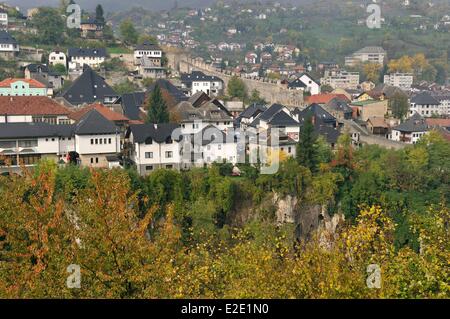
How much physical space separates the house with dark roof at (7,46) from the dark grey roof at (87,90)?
42.3 ft

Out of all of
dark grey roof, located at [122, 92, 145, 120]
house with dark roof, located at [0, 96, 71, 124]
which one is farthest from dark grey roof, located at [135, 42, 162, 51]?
house with dark roof, located at [0, 96, 71, 124]

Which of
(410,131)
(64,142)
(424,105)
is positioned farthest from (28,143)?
(424,105)

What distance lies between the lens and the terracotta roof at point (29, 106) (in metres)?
27.1

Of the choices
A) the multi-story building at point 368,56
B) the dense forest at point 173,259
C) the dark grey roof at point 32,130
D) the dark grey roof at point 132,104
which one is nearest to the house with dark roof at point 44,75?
the dark grey roof at point 132,104

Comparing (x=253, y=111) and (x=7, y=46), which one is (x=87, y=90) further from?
(x=7, y=46)

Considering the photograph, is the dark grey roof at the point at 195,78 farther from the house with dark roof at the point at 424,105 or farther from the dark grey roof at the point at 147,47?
the house with dark roof at the point at 424,105

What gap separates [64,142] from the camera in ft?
81.4

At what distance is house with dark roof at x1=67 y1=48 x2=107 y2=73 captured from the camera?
45.9m

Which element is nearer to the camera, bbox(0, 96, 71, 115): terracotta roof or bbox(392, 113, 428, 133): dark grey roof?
bbox(0, 96, 71, 115): terracotta roof

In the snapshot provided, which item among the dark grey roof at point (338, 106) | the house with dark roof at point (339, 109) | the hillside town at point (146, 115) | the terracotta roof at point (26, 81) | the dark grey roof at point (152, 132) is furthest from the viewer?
the dark grey roof at point (338, 106)

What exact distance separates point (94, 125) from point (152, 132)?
269cm

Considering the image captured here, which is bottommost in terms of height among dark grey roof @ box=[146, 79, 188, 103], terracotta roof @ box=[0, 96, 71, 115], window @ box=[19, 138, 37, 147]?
dark grey roof @ box=[146, 79, 188, 103]

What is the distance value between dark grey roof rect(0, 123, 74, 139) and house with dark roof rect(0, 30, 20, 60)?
81.2 feet

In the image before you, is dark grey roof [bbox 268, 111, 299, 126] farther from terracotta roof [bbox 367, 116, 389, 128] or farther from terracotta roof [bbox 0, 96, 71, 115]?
terracotta roof [bbox 0, 96, 71, 115]
